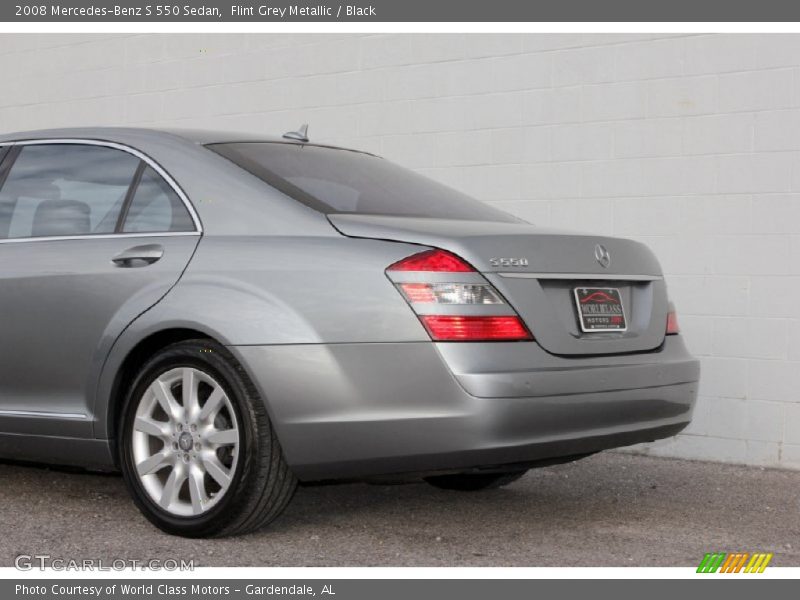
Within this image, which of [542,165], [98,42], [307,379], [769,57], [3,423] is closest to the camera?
[307,379]

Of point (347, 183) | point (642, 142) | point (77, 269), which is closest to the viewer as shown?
point (77, 269)

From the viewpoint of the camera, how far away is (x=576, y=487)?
20.7ft

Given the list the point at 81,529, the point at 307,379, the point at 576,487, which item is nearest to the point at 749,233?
the point at 576,487

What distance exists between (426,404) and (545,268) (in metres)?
0.68

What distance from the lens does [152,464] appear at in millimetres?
4875

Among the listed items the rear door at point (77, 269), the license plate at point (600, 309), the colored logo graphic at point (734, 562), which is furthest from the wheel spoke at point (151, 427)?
the colored logo graphic at point (734, 562)

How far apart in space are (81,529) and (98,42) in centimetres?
591

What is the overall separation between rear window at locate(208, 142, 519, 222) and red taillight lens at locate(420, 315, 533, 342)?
Result: 27.2 inches

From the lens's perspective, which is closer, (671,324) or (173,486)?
(173,486)

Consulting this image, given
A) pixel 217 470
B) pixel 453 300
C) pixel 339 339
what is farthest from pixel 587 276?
pixel 217 470

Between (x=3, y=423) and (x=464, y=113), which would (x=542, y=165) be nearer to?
(x=464, y=113)

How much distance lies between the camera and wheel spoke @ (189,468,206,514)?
476 cm

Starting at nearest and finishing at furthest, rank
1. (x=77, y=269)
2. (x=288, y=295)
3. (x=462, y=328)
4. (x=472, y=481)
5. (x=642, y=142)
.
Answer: (x=462, y=328) → (x=288, y=295) → (x=77, y=269) → (x=472, y=481) → (x=642, y=142)

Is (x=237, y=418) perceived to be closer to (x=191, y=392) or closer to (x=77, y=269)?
(x=191, y=392)
